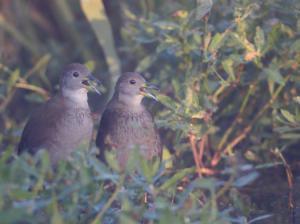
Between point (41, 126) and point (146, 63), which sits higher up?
point (146, 63)

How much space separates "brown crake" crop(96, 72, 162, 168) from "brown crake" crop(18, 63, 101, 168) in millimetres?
145

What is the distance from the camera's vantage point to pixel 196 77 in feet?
8.95

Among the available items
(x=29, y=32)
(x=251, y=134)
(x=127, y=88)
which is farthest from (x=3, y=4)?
(x=251, y=134)

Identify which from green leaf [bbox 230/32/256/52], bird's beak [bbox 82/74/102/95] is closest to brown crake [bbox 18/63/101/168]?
bird's beak [bbox 82/74/102/95]

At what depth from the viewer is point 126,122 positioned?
278cm

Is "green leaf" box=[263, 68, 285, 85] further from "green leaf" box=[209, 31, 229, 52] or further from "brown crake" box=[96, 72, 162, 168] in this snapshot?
"brown crake" box=[96, 72, 162, 168]

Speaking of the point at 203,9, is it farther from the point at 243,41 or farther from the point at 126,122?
the point at 126,122

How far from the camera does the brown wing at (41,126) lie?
2.78 m

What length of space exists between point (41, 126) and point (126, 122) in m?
0.66

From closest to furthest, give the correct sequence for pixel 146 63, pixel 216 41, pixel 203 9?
pixel 203 9
pixel 216 41
pixel 146 63

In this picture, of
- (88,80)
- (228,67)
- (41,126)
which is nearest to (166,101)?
(228,67)

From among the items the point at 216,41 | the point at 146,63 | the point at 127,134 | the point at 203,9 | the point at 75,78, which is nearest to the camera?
the point at 203,9

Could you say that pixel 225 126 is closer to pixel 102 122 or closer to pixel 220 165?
pixel 220 165

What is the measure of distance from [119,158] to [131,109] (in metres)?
0.39
